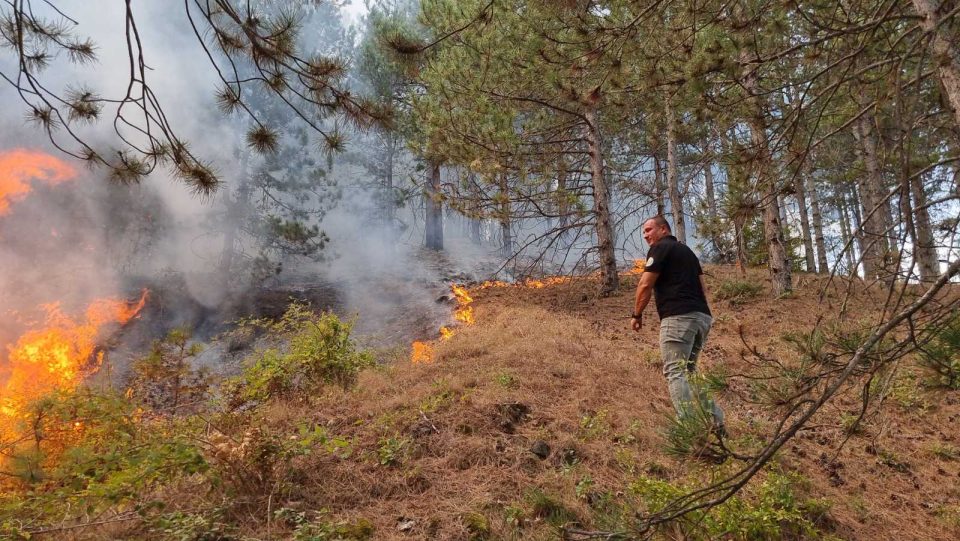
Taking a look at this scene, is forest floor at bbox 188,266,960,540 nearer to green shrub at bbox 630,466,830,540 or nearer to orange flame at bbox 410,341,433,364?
green shrub at bbox 630,466,830,540

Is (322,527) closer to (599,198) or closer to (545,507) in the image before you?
(545,507)

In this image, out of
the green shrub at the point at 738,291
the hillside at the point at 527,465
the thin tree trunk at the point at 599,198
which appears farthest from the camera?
the thin tree trunk at the point at 599,198

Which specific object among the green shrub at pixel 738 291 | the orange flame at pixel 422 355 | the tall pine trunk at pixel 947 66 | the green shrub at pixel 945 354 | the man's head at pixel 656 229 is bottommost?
the orange flame at pixel 422 355

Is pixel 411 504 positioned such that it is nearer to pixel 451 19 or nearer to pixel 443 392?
pixel 443 392

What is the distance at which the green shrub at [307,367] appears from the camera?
19.0 feet

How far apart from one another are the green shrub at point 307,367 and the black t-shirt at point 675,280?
14.4 ft

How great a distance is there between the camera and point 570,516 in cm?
286

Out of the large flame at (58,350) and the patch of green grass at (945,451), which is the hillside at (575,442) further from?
the large flame at (58,350)

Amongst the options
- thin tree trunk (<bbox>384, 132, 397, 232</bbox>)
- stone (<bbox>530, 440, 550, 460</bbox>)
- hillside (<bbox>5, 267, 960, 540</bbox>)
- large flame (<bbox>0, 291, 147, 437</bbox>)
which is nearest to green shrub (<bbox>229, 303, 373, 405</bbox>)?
A: hillside (<bbox>5, 267, 960, 540</bbox>)

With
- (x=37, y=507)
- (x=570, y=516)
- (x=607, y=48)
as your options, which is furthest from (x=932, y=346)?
(x=37, y=507)

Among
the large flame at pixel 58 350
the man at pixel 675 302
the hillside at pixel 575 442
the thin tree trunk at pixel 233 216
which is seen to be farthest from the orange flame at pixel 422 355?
the thin tree trunk at pixel 233 216

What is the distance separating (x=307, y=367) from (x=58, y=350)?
825cm

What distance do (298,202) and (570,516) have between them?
1983 centimetres

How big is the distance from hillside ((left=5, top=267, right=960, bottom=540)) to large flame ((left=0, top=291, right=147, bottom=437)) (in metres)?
7.48
